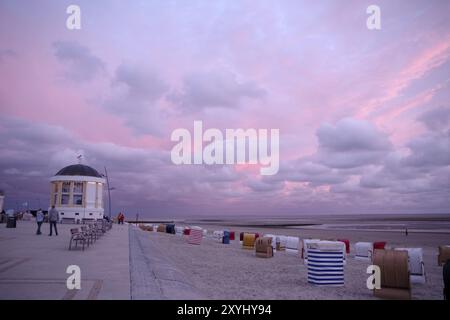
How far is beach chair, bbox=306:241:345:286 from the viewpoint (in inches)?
460

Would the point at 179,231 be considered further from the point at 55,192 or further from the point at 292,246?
the point at 292,246

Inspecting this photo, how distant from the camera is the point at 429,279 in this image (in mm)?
13586

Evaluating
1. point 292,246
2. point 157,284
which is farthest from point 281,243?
point 157,284

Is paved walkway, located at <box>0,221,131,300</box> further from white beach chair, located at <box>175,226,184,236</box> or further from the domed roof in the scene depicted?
the domed roof

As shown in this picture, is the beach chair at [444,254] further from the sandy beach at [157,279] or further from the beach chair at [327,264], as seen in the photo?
the beach chair at [327,264]

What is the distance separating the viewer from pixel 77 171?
43438mm

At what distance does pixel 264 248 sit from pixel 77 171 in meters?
31.2

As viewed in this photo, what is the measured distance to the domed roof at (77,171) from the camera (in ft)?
142

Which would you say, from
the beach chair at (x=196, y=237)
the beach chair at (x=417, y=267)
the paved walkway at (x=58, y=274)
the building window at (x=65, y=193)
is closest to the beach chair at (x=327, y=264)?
the beach chair at (x=417, y=267)

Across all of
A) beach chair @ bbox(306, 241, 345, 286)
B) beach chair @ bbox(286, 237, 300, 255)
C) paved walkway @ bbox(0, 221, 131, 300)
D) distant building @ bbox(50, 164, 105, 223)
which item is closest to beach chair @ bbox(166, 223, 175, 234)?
distant building @ bbox(50, 164, 105, 223)

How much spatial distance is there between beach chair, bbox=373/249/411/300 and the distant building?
38117mm
